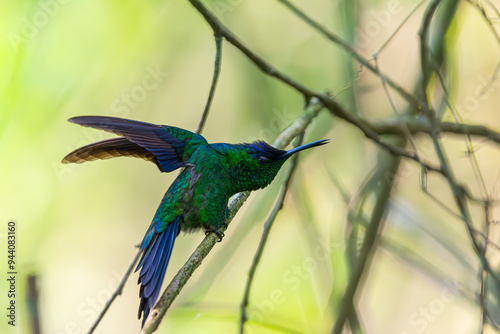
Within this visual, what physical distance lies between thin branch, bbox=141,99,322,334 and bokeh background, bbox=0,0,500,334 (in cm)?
40

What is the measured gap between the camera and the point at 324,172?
4777 mm

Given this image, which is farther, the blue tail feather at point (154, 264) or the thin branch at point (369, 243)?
the thin branch at point (369, 243)

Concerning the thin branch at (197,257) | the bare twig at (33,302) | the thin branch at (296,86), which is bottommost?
the bare twig at (33,302)

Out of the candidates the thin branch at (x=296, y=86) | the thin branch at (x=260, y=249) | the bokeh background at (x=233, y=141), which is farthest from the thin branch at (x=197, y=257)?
the bokeh background at (x=233, y=141)

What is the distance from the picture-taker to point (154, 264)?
2.70 metres

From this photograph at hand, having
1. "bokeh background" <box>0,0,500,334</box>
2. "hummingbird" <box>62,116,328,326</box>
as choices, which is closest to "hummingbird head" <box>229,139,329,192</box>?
"hummingbird" <box>62,116,328,326</box>

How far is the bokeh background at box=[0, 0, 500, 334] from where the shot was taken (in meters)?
3.92

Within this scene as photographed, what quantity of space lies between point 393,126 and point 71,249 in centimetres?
313

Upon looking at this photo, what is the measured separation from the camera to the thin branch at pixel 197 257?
2.04m

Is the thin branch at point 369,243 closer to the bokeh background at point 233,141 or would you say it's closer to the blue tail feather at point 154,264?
the bokeh background at point 233,141

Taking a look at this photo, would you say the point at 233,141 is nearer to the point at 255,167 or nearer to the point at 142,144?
the point at 255,167

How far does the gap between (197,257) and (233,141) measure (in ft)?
8.45

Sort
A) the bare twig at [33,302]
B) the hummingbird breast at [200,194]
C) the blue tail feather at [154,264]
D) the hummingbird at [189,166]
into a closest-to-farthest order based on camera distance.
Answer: the bare twig at [33,302] < the blue tail feather at [154,264] < the hummingbird at [189,166] < the hummingbird breast at [200,194]

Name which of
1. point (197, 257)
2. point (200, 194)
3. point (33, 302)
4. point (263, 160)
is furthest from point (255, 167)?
point (33, 302)
